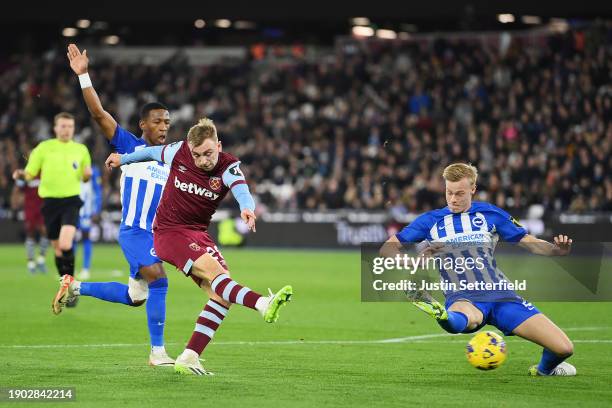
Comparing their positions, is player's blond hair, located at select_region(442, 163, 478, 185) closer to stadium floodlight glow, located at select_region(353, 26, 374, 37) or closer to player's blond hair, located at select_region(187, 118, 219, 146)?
player's blond hair, located at select_region(187, 118, 219, 146)

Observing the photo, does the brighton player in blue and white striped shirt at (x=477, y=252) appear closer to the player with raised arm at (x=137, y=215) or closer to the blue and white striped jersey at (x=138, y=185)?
the player with raised arm at (x=137, y=215)

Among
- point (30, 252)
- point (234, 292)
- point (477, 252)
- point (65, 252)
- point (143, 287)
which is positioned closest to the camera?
point (234, 292)

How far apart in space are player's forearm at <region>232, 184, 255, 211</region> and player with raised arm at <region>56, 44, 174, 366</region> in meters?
1.42

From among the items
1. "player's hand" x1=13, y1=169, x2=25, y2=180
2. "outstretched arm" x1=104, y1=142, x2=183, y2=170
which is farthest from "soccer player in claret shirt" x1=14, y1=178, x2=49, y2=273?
"outstretched arm" x1=104, y1=142, x2=183, y2=170

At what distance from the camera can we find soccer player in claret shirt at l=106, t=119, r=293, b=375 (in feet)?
26.7

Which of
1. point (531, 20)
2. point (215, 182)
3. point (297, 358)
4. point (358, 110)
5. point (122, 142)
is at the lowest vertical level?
point (297, 358)

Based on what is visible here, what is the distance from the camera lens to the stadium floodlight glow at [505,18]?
1233 inches

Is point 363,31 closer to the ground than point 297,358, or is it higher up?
higher up

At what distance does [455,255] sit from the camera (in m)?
8.46

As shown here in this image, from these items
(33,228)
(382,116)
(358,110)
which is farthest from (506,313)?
(358,110)

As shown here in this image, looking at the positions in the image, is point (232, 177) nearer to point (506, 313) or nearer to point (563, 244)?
point (506, 313)

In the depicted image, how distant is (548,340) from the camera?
26.7 feet

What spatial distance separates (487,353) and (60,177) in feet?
26.9

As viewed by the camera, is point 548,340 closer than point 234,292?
No
